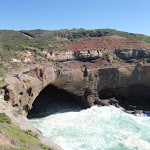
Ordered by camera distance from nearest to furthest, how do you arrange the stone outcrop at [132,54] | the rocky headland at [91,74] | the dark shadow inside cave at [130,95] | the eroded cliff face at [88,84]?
the eroded cliff face at [88,84] → the rocky headland at [91,74] → the dark shadow inside cave at [130,95] → the stone outcrop at [132,54]

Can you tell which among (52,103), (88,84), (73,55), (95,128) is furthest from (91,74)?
(95,128)

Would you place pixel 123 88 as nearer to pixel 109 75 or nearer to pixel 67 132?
pixel 109 75

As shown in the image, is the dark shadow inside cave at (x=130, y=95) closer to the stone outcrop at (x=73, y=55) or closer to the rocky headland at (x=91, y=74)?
the rocky headland at (x=91, y=74)

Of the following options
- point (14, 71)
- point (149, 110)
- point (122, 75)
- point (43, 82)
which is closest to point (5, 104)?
point (14, 71)

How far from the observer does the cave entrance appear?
2277 centimetres

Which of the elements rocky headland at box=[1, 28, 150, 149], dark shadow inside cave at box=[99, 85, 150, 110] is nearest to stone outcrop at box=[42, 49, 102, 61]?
rocky headland at box=[1, 28, 150, 149]

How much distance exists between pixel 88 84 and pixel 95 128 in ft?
23.6

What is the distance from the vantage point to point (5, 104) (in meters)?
13.4

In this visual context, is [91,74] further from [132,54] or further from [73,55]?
[132,54]

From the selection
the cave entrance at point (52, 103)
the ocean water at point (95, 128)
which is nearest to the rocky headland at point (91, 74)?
the cave entrance at point (52, 103)

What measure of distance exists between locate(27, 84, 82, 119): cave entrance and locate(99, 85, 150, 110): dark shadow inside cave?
4807 millimetres

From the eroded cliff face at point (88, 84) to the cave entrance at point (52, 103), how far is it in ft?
3.98

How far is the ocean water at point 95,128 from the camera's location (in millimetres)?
15555

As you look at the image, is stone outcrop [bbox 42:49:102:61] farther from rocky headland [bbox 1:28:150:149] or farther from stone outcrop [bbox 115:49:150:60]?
stone outcrop [bbox 115:49:150:60]
